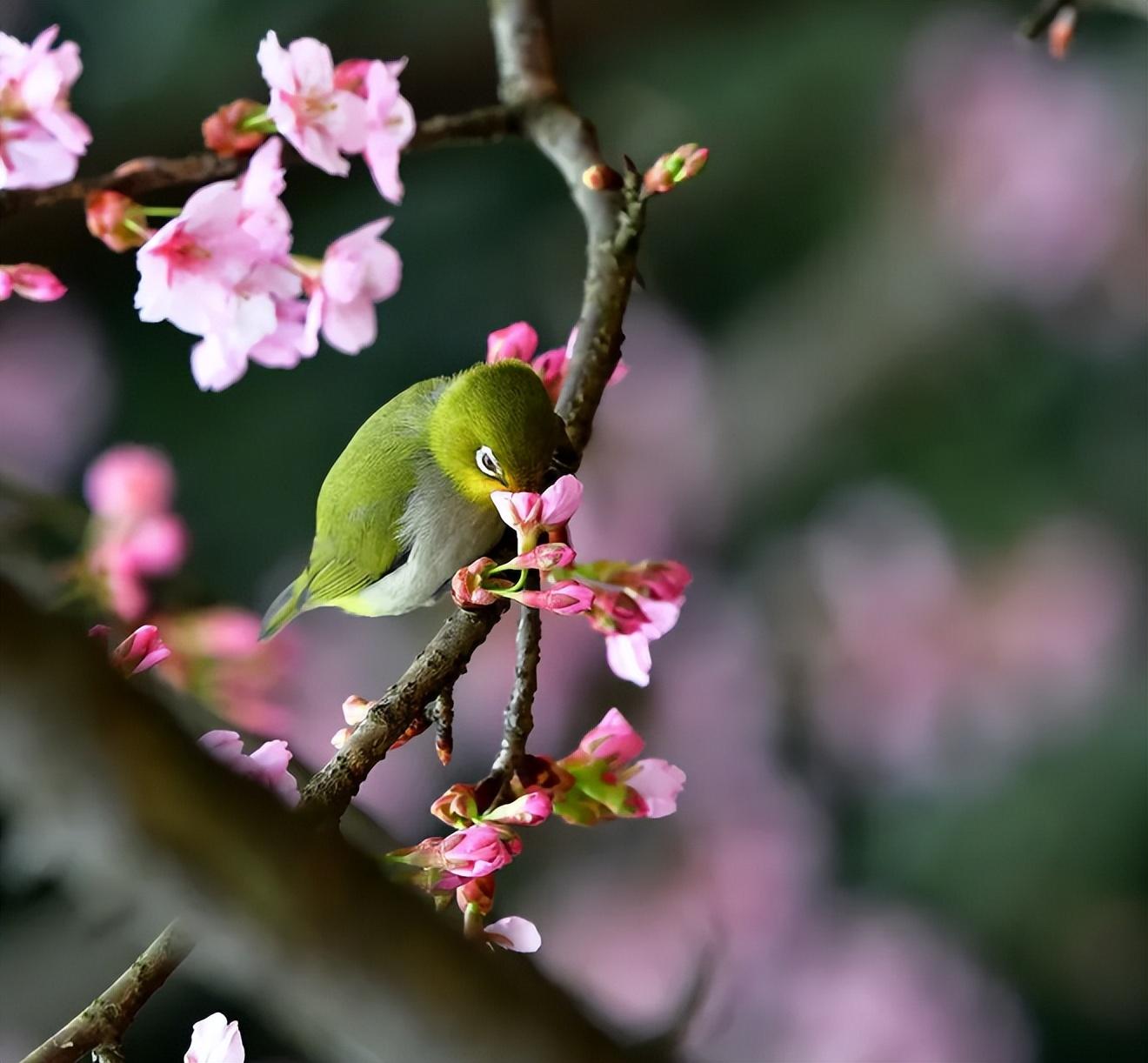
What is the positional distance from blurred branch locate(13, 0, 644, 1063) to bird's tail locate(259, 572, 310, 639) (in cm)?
11

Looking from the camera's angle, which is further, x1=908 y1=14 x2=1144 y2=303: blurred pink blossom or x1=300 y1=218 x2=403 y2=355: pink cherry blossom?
x1=908 y1=14 x2=1144 y2=303: blurred pink blossom

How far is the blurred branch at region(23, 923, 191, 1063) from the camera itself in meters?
0.24

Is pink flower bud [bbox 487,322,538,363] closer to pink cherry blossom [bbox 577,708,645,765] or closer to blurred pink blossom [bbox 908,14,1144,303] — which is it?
pink cherry blossom [bbox 577,708,645,765]

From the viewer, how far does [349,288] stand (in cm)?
38

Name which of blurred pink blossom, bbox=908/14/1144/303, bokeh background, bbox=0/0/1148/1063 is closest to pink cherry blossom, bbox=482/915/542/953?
bokeh background, bbox=0/0/1148/1063

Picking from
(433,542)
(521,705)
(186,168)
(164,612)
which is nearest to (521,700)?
(521,705)

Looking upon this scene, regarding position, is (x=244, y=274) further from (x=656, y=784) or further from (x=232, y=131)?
(x=656, y=784)

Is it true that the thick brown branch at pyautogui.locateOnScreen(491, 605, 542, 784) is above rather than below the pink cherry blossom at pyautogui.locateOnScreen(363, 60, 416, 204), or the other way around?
below

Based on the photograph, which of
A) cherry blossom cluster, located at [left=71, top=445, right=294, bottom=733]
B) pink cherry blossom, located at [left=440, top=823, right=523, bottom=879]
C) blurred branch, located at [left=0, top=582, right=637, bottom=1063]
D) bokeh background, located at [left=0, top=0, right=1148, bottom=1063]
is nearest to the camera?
blurred branch, located at [left=0, top=582, right=637, bottom=1063]

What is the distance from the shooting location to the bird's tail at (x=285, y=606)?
1.35 feet

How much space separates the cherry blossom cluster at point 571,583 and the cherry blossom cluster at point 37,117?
5.8 inches

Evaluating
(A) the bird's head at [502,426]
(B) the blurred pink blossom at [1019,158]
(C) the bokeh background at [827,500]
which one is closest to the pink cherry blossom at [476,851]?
(A) the bird's head at [502,426]

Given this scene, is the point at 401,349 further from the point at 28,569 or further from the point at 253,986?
the point at 253,986

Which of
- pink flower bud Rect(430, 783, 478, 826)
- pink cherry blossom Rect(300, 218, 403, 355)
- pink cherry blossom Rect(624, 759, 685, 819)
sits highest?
pink cherry blossom Rect(300, 218, 403, 355)
